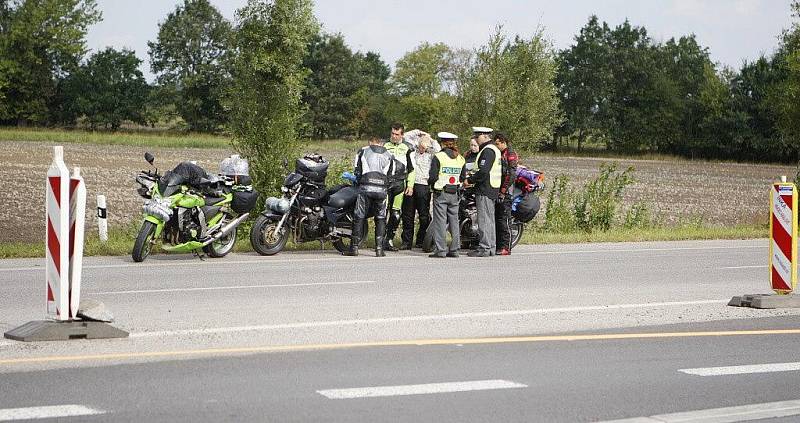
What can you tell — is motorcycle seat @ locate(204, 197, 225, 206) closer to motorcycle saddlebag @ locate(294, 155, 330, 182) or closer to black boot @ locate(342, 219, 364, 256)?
motorcycle saddlebag @ locate(294, 155, 330, 182)

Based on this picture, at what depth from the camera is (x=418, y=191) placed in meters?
19.6

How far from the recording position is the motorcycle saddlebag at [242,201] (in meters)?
18.2

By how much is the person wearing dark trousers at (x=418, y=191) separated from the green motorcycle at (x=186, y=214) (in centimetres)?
293

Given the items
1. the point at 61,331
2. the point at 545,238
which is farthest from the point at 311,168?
the point at 61,331

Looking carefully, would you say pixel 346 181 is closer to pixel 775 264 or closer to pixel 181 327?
pixel 775 264

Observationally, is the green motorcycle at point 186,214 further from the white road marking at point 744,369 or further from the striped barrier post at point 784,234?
the white road marking at point 744,369

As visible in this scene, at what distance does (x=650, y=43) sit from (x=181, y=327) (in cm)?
11853

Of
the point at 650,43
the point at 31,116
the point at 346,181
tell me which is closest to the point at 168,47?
the point at 31,116

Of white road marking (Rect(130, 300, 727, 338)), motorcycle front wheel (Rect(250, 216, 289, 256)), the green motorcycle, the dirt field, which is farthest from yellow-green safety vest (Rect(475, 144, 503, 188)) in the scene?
the dirt field

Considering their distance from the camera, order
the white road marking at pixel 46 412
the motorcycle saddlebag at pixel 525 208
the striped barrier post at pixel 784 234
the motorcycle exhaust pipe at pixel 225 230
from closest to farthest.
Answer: the white road marking at pixel 46 412 → the striped barrier post at pixel 784 234 → the motorcycle exhaust pipe at pixel 225 230 → the motorcycle saddlebag at pixel 525 208

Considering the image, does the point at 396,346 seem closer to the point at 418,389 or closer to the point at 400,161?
the point at 418,389

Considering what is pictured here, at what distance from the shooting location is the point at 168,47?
11500cm

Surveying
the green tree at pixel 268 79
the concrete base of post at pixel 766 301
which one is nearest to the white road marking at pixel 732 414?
the concrete base of post at pixel 766 301

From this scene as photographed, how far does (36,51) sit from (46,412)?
10831 cm
